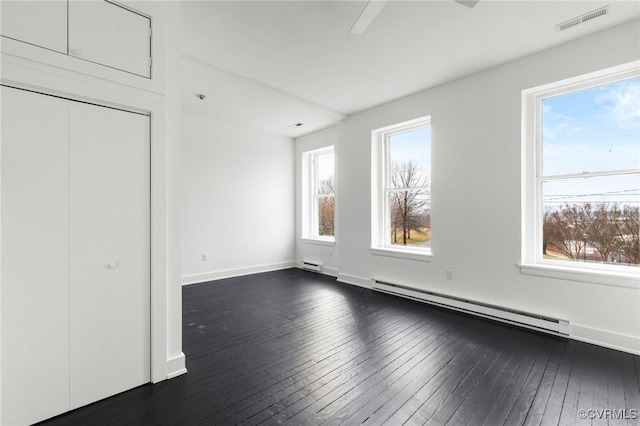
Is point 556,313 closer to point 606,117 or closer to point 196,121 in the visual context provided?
point 606,117

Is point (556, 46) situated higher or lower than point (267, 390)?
higher

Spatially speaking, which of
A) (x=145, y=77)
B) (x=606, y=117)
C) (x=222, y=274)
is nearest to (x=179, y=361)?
(x=145, y=77)

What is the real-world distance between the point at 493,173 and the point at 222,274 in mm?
4592

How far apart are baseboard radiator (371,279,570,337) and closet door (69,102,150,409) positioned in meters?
3.23

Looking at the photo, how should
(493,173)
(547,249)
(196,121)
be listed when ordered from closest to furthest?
(547,249) < (493,173) < (196,121)

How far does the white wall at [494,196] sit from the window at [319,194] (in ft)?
5.37

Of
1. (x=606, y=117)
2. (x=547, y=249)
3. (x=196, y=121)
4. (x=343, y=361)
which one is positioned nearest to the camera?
(x=343, y=361)

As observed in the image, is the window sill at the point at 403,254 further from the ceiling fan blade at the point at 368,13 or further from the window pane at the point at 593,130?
the ceiling fan blade at the point at 368,13

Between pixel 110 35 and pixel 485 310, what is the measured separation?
428cm

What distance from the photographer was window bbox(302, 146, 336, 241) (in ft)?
19.5

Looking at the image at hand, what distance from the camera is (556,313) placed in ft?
9.52

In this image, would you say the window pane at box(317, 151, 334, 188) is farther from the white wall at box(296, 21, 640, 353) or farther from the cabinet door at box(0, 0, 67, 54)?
the cabinet door at box(0, 0, 67, 54)

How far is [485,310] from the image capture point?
3352 millimetres
